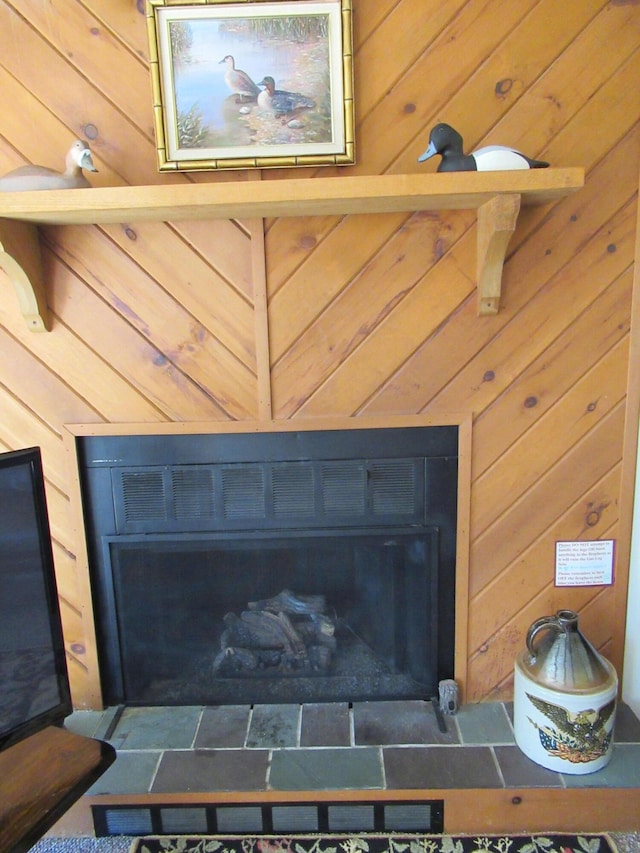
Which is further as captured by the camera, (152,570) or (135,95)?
(152,570)

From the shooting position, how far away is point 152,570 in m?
1.67

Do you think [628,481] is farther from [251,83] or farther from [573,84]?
[251,83]

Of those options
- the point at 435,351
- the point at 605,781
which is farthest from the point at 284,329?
the point at 605,781

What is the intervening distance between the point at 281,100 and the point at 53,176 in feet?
1.83

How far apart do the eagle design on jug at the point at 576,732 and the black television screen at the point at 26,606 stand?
1173 mm

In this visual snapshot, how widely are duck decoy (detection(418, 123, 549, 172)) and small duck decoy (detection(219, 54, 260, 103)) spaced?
1.46ft

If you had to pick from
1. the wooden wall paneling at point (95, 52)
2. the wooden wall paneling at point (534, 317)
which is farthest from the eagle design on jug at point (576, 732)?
the wooden wall paneling at point (95, 52)

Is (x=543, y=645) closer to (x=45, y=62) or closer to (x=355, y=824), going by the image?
(x=355, y=824)

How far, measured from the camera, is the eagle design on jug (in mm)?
1428

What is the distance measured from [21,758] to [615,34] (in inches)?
86.7

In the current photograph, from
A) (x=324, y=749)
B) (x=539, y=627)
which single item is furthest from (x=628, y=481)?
(x=324, y=749)

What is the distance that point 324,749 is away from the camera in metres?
1.54

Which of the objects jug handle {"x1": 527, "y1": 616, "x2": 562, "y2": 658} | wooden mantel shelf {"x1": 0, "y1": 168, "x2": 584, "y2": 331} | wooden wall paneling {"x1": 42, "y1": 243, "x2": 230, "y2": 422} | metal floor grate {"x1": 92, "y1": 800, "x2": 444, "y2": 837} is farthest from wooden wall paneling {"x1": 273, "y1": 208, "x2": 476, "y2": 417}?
metal floor grate {"x1": 92, "y1": 800, "x2": 444, "y2": 837}

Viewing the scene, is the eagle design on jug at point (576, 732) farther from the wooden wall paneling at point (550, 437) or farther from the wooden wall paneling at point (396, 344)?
the wooden wall paneling at point (396, 344)
